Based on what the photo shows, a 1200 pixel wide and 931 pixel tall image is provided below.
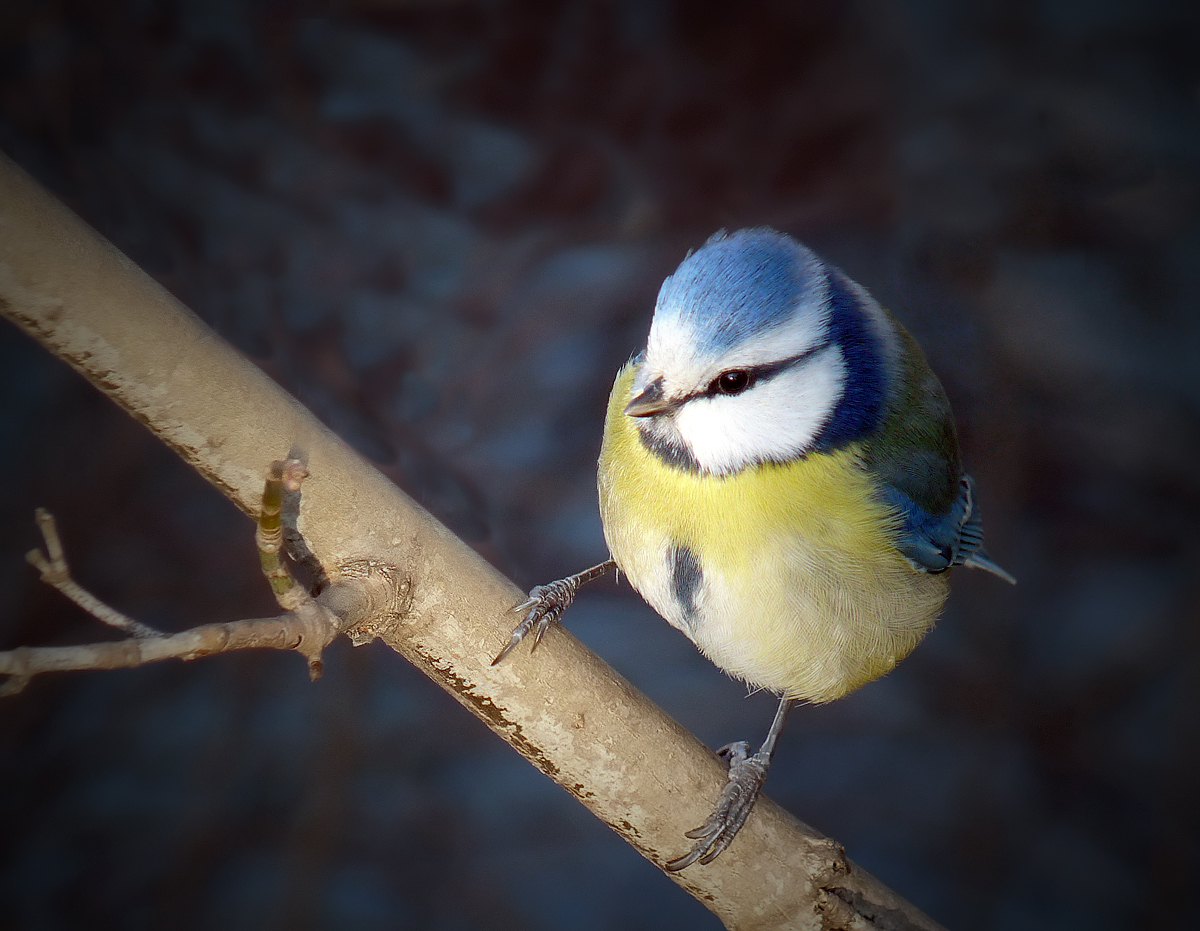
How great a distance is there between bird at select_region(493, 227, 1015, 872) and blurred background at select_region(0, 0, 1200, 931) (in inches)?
9.5

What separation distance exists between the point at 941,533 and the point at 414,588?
467 millimetres

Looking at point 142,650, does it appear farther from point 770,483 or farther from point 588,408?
point 588,408

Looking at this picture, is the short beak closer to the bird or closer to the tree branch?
the bird

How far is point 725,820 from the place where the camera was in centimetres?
55

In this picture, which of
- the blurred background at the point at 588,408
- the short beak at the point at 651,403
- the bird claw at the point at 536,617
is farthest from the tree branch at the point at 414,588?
the blurred background at the point at 588,408

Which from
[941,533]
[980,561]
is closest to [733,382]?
[941,533]

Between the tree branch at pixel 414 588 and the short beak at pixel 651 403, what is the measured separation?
0.51ft

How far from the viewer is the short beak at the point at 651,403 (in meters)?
0.57

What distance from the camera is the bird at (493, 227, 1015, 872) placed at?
561 mm

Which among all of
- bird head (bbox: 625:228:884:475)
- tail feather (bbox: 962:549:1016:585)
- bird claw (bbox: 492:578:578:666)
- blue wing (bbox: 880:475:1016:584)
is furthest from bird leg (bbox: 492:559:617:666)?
tail feather (bbox: 962:549:1016:585)

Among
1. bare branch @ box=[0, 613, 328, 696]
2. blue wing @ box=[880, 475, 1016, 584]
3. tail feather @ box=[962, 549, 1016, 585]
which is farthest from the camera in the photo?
tail feather @ box=[962, 549, 1016, 585]

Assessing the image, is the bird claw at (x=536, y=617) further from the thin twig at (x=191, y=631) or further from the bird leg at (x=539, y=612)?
the thin twig at (x=191, y=631)

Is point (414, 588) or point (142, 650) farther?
point (414, 588)

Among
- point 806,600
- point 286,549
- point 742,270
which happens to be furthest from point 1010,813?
point 286,549
